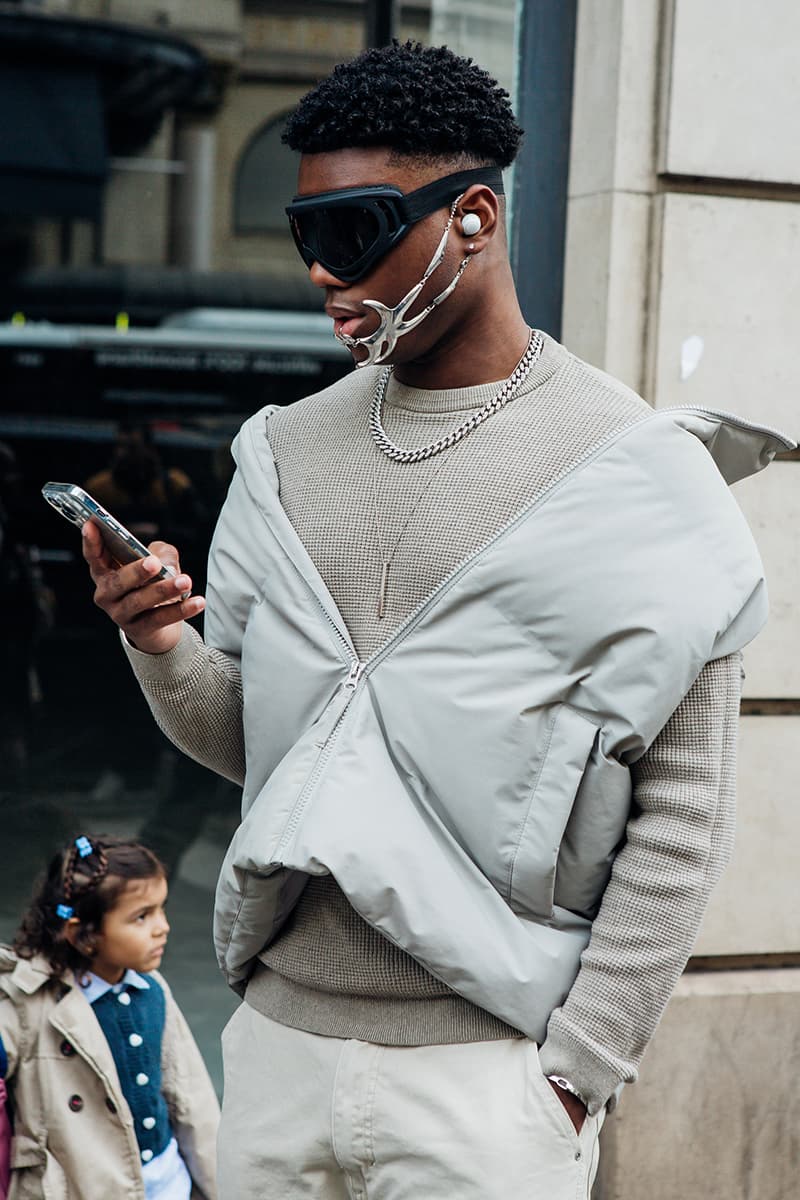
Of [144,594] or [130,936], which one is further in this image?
[130,936]

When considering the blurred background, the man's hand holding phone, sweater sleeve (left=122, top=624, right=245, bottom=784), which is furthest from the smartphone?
the blurred background

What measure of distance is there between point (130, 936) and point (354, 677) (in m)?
1.59

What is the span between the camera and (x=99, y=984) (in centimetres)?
341

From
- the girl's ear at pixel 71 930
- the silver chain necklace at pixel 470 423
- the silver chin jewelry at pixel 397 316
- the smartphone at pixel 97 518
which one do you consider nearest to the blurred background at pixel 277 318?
the girl's ear at pixel 71 930

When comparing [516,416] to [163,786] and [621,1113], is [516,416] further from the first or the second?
[163,786]

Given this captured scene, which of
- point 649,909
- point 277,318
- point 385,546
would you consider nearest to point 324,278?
point 385,546

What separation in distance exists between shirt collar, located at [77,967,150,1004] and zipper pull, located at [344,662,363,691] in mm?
1656

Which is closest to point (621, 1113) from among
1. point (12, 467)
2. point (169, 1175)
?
point (169, 1175)

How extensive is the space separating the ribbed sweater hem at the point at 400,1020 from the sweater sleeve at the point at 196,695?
1.36 feet

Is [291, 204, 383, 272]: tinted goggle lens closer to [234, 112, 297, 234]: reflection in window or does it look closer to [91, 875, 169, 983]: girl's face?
[91, 875, 169, 983]: girl's face

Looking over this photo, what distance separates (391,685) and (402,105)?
2.41 feet

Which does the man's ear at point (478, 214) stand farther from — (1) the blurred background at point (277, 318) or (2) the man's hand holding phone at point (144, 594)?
(1) the blurred background at point (277, 318)

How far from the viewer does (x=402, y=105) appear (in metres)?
1.97

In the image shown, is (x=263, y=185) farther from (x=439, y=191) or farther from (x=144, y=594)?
(x=144, y=594)
